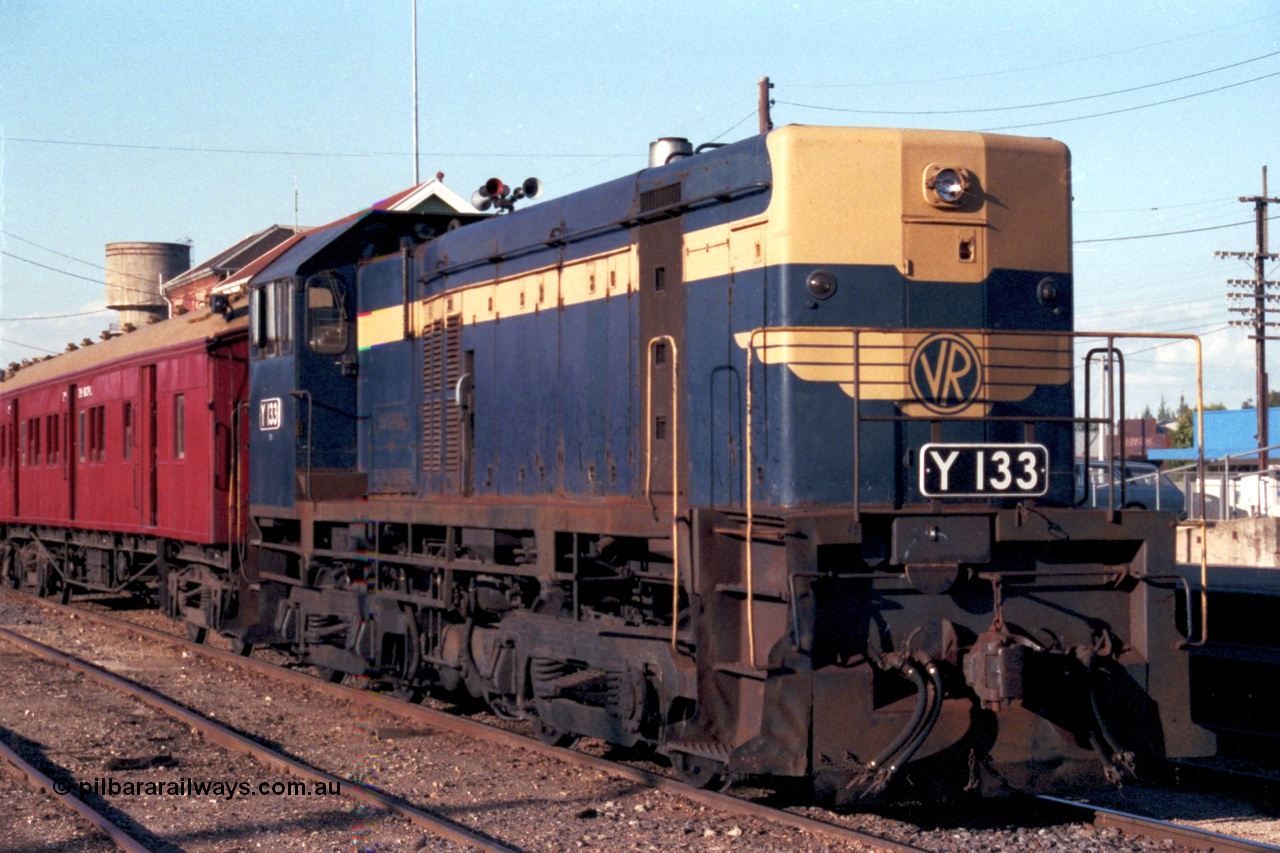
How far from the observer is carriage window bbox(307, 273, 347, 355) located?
11180mm

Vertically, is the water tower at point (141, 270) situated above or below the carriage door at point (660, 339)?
above

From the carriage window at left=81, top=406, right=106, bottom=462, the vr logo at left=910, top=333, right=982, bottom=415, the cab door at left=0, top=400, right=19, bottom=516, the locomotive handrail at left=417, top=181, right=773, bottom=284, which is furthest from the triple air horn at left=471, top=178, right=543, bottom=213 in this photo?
the cab door at left=0, top=400, right=19, bottom=516

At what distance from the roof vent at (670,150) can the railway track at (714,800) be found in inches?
141

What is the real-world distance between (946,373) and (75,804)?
5124 mm

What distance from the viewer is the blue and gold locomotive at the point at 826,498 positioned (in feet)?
20.2

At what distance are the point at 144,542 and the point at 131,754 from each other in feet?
25.3

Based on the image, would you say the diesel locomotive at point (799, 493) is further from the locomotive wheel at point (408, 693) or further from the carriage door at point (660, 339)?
the locomotive wheel at point (408, 693)

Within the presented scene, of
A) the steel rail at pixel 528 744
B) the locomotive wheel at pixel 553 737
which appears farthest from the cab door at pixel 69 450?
the locomotive wheel at pixel 553 737

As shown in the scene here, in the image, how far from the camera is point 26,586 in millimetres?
22125

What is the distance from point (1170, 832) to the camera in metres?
6.36

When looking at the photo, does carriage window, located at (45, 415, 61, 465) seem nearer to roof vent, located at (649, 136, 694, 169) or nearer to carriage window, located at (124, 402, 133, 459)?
carriage window, located at (124, 402, 133, 459)

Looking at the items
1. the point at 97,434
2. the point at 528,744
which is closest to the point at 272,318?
the point at 528,744

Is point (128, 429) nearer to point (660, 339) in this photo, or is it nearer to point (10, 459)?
point (10, 459)

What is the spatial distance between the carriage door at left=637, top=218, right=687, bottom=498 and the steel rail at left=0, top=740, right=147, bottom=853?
3.20m
